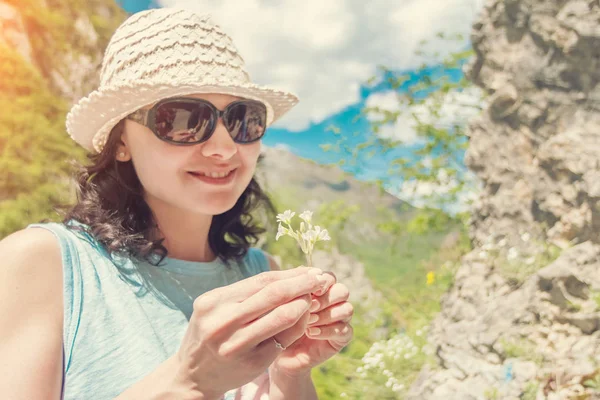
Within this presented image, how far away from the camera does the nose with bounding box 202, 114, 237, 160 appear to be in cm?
162

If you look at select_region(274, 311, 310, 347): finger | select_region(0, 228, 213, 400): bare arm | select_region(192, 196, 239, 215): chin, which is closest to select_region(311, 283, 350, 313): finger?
select_region(274, 311, 310, 347): finger

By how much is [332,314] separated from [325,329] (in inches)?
2.9

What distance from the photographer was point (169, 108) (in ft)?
5.25

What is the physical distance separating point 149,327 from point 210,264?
44 cm

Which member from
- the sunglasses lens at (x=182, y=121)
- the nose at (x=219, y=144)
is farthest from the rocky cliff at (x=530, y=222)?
the sunglasses lens at (x=182, y=121)

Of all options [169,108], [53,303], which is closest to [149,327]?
[53,303]

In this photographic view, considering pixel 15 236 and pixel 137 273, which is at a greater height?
pixel 15 236

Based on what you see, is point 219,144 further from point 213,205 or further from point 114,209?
point 114,209

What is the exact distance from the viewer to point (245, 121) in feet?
5.70

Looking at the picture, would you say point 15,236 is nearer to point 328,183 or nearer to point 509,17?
point 509,17

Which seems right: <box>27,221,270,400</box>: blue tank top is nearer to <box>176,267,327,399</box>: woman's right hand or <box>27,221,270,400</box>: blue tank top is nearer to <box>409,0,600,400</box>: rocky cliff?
<box>176,267,327,399</box>: woman's right hand

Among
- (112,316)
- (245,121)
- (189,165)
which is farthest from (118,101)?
(112,316)

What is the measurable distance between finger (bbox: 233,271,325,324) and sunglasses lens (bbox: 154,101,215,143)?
2.52 ft

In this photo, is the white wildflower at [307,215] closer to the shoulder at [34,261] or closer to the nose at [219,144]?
the nose at [219,144]
